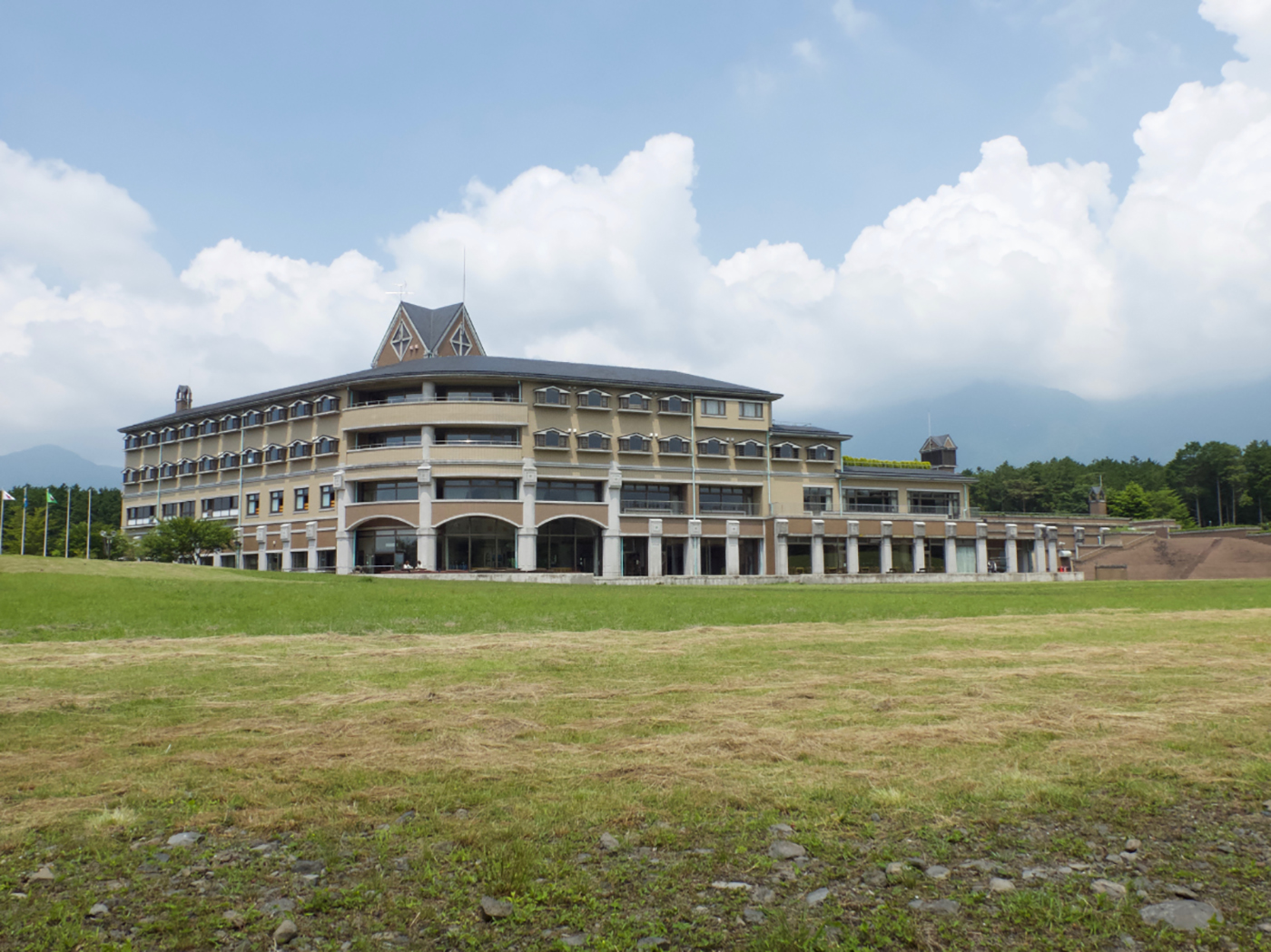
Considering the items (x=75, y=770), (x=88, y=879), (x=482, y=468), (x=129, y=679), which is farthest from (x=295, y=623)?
(x=482, y=468)

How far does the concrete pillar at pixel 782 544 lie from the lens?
69938mm

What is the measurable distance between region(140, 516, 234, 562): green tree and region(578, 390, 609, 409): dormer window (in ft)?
103

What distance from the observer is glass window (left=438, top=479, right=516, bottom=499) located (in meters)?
65.5

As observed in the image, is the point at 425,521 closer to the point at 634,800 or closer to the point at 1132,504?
the point at 634,800

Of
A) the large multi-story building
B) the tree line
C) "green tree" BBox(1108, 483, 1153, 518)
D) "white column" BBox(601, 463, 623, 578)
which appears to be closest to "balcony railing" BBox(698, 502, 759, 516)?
the large multi-story building

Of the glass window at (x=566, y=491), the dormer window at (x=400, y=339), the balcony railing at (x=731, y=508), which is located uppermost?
the dormer window at (x=400, y=339)

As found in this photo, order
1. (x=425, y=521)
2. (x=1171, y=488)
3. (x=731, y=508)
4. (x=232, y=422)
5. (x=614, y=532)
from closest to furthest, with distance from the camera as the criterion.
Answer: (x=425, y=521) → (x=614, y=532) → (x=731, y=508) → (x=232, y=422) → (x=1171, y=488)

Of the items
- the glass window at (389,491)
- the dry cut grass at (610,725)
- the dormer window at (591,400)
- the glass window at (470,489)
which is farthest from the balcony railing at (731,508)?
the dry cut grass at (610,725)

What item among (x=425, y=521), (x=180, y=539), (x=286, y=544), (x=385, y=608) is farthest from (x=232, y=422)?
(x=385, y=608)

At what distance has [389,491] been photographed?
219 feet

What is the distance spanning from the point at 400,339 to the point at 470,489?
36333mm

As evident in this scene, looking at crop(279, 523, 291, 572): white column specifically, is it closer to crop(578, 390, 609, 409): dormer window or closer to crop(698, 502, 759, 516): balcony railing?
crop(578, 390, 609, 409): dormer window

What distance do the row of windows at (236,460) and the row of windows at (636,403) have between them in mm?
18830

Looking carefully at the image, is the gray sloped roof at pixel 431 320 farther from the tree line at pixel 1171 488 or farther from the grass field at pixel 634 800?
the grass field at pixel 634 800
